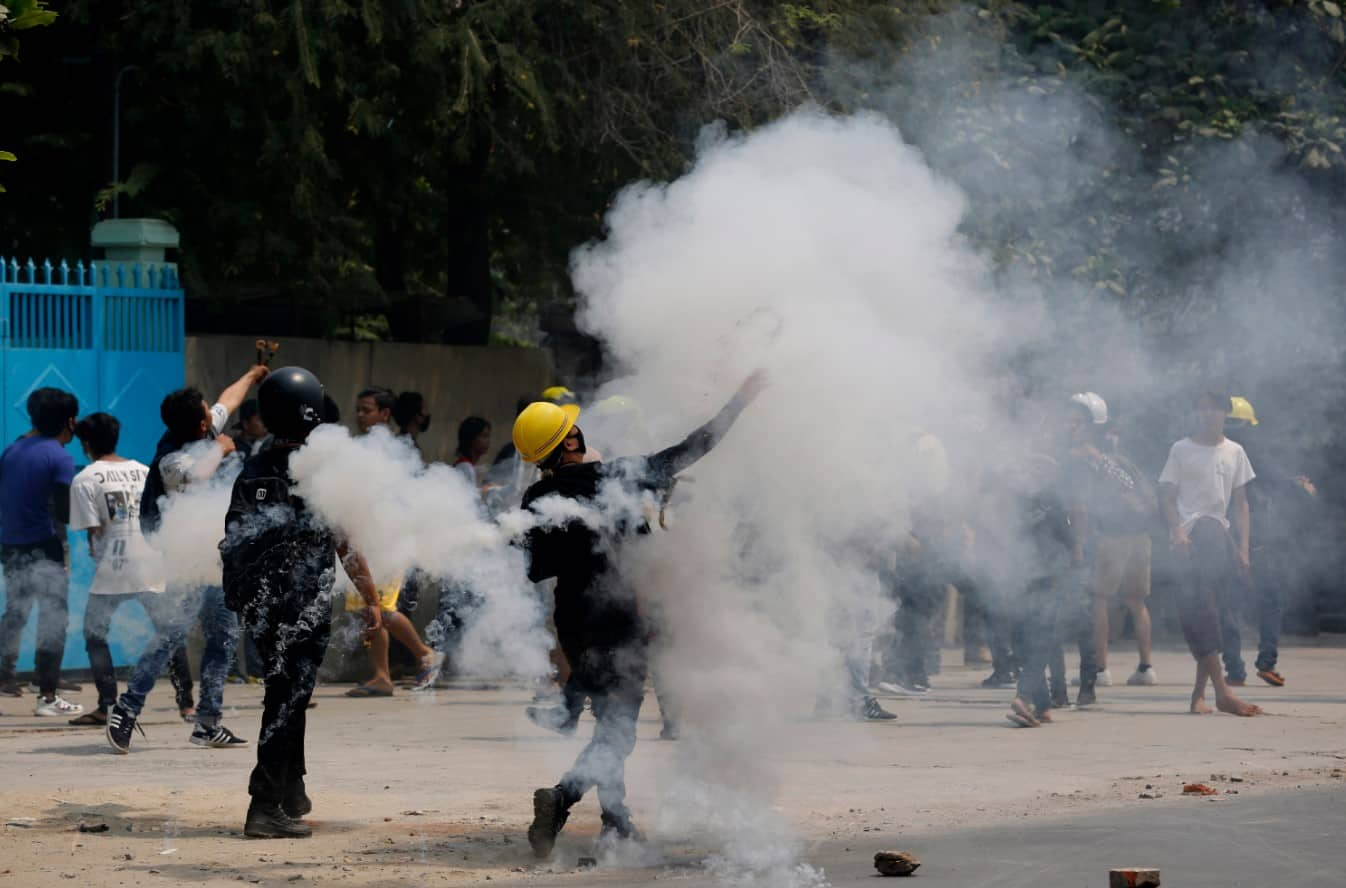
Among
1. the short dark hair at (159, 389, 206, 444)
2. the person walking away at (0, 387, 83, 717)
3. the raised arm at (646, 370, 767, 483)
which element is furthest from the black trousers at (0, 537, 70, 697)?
the raised arm at (646, 370, 767, 483)

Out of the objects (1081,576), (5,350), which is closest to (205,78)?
(5,350)

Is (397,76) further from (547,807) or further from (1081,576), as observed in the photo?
(547,807)

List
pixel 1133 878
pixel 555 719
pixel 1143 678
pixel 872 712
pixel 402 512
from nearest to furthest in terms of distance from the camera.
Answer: pixel 1133 878, pixel 402 512, pixel 555 719, pixel 872 712, pixel 1143 678

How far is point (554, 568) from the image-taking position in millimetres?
7012

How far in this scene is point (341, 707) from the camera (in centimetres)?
1175

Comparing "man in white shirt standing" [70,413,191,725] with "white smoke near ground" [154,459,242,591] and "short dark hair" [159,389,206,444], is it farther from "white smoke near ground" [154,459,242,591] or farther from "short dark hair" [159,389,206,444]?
"white smoke near ground" [154,459,242,591]

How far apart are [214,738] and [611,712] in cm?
347

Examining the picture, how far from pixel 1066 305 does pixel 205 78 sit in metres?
6.98

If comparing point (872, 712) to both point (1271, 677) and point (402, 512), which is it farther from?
point (402, 512)

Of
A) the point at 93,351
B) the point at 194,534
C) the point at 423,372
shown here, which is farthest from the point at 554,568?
the point at 423,372

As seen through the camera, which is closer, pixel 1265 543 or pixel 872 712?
pixel 872 712

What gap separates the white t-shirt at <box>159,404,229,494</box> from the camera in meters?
9.70

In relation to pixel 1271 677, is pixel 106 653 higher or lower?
higher

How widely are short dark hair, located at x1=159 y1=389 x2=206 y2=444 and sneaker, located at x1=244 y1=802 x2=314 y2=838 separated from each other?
9.80 feet
